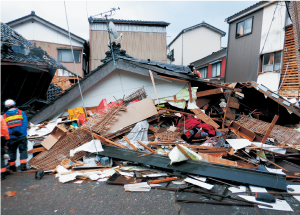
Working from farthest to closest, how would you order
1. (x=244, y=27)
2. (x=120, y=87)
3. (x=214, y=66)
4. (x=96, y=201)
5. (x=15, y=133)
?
(x=214, y=66), (x=244, y=27), (x=120, y=87), (x=15, y=133), (x=96, y=201)

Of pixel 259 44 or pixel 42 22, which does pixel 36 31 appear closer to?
pixel 42 22

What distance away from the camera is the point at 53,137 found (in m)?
5.74

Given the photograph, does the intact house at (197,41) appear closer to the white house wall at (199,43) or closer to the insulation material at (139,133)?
the white house wall at (199,43)

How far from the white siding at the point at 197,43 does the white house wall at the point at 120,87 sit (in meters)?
19.4

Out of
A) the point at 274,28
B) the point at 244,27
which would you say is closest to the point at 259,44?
the point at 274,28

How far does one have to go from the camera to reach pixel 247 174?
3.71 meters

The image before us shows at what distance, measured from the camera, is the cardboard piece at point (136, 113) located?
6000 millimetres

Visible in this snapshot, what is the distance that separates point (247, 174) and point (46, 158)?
5.29 metres

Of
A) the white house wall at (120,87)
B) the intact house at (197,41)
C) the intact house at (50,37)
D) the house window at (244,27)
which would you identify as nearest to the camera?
the white house wall at (120,87)

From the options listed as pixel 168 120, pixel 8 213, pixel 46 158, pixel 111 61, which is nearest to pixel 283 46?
pixel 168 120

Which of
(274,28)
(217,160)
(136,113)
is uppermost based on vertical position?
(274,28)

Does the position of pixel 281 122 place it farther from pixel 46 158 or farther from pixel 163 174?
pixel 46 158

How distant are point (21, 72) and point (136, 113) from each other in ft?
18.5

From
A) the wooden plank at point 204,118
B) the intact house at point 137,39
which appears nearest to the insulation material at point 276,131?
the wooden plank at point 204,118
